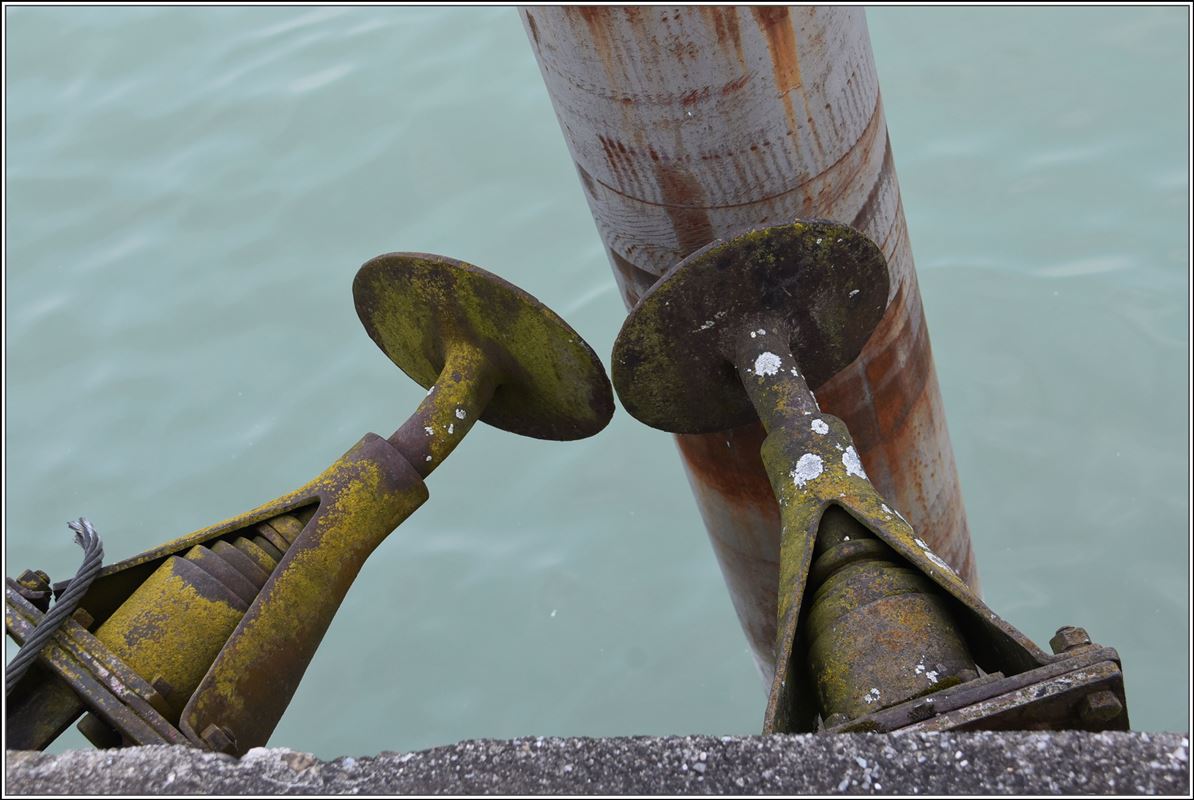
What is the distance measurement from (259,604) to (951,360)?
5574 mm

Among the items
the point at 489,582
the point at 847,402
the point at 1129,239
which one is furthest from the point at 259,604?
the point at 1129,239

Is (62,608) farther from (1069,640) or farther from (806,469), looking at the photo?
(1069,640)

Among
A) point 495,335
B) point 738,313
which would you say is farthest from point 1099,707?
point 495,335

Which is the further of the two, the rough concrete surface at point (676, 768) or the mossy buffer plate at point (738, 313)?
the mossy buffer plate at point (738, 313)

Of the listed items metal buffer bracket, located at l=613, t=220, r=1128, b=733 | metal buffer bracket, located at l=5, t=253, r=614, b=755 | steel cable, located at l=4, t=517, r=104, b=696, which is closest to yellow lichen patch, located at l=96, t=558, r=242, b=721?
metal buffer bracket, located at l=5, t=253, r=614, b=755

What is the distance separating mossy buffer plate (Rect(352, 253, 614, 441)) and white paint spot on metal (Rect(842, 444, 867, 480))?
799mm

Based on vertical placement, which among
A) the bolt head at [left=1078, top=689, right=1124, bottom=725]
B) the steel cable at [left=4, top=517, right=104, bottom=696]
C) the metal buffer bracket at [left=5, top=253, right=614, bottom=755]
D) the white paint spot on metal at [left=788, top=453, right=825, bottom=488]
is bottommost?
the white paint spot on metal at [left=788, top=453, right=825, bottom=488]

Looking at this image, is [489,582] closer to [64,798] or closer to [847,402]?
[847,402]

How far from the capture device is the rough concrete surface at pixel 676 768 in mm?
1876

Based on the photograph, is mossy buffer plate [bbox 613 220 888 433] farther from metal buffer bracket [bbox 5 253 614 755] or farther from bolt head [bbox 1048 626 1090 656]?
bolt head [bbox 1048 626 1090 656]

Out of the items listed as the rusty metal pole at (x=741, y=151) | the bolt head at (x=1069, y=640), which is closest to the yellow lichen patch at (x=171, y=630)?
the rusty metal pole at (x=741, y=151)

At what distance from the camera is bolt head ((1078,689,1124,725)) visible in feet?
6.81

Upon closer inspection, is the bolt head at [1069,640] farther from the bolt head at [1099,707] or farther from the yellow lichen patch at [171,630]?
the yellow lichen patch at [171,630]

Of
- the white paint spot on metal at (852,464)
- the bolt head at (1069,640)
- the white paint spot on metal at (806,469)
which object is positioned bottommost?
the white paint spot on metal at (852,464)
